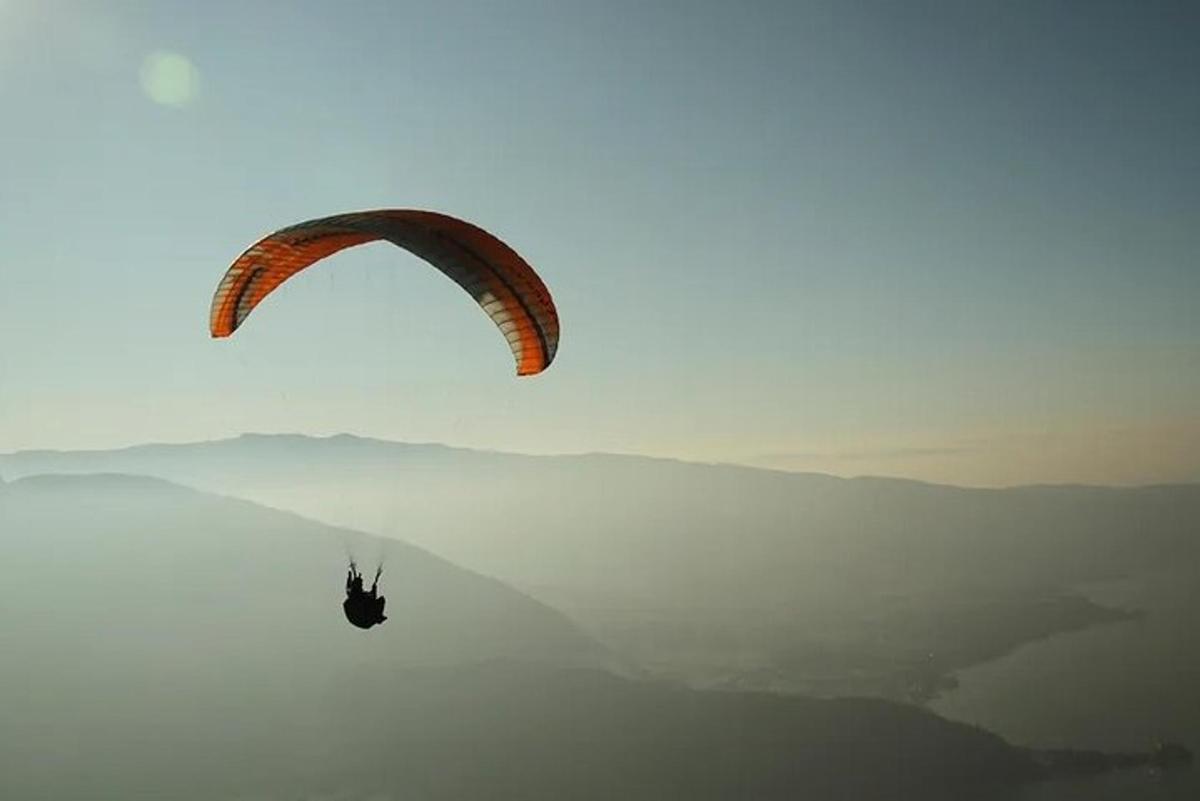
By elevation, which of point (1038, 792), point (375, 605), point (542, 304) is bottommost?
point (1038, 792)

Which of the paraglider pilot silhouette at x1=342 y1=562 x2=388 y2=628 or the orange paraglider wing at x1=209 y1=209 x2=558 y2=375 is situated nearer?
the paraglider pilot silhouette at x1=342 y1=562 x2=388 y2=628

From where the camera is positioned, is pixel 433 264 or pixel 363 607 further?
pixel 433 264

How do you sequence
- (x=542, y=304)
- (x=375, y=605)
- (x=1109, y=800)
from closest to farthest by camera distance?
(x=375, y=605) → (x=542, y=304) → (x=1109, y=800)

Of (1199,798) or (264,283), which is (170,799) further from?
(1199,798)

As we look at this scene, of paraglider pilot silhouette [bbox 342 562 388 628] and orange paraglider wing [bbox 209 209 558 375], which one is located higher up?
orange paraglider wing [bbox 209 209 558 375]

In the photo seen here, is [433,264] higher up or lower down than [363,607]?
higher up

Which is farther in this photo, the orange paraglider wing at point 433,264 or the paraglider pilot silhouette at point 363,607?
the orange paraglider wing at point 433,264

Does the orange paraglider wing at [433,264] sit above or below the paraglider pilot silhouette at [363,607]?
above

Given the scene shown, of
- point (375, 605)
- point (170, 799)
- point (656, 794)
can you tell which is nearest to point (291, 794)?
point (170, 799)
